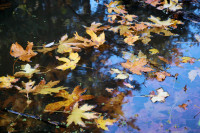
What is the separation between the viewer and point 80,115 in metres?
1.20

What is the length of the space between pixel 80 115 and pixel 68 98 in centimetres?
22

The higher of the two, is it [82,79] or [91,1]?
[91,1]

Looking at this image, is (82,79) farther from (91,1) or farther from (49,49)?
(91,1)

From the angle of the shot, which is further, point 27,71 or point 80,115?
point 27,71

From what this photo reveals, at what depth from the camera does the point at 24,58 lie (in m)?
1.79

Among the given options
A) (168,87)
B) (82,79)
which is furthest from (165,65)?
(82,79)

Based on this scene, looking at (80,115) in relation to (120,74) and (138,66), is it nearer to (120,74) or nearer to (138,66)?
(120,74)

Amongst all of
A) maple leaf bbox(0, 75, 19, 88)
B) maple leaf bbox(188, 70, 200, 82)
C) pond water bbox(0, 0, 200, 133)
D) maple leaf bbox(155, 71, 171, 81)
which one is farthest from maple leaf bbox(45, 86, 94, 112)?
maple leaf bbox(188, 70, 200, 82)

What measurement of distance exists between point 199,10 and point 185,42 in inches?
42.2

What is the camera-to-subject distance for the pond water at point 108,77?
1203 millimetres

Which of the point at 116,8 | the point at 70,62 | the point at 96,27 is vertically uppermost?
the point at 116,8

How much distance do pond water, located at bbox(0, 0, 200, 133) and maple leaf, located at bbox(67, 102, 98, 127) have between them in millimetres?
41

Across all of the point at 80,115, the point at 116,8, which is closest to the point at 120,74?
the point at 80,115

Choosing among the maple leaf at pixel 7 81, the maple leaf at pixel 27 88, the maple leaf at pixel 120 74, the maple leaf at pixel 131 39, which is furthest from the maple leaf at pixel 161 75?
the maple leaf at pixel 7 81
